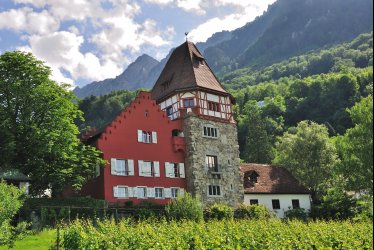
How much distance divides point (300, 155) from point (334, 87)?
47.1m

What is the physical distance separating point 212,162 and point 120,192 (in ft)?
34.8

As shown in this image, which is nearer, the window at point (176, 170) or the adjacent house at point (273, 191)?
the window at point (176, 170)

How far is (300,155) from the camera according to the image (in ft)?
193

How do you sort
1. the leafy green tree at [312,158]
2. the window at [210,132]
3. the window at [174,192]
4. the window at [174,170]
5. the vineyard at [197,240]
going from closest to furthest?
the vineyard at [197,240] < the window at [174,192] < the window at [174,170] < the window at [210,132] < the leafy green tree at [312,158]

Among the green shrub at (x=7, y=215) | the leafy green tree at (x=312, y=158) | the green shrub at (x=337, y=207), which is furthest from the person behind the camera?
the leafy green tree at (x=312, y=158)

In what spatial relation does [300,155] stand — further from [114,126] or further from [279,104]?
[279,104]

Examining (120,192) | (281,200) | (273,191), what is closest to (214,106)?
(273,191)

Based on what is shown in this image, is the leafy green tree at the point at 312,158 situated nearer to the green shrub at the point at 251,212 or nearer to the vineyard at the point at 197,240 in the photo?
the green shrub at the point at 251,212

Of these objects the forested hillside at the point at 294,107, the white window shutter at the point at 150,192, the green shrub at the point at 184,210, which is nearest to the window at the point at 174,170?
the white window shutter at the point at 150,192

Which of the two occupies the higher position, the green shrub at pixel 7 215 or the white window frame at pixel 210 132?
the white window frame at pixel 210 132

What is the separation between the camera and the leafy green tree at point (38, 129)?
36.6 meters

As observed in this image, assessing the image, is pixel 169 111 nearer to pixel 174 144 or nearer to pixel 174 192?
pixel 174 144

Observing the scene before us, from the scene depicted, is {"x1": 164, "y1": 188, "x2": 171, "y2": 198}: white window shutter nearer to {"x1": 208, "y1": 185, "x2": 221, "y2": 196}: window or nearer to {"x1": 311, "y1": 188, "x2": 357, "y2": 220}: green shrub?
{"x1": 208, "y1": 185, "x2": 221, "y2": 196}: window

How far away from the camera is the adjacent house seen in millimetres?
49562
